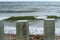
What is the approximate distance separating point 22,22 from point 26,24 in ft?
0.20

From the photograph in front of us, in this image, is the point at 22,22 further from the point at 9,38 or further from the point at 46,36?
the point at 9,38

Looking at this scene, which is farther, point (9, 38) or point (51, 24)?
point (9, 38)

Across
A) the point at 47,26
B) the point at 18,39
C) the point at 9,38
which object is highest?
the point at 47,26

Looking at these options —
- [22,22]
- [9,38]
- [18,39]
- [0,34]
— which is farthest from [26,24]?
[9,38]

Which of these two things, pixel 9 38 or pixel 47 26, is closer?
pixel 47 26

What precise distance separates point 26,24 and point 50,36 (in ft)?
1.15

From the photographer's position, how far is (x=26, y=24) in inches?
93.2

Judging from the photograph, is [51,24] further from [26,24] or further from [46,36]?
[26,24]

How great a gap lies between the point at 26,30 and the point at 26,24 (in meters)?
0.08

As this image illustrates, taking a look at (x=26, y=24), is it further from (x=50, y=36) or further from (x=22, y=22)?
(x=50, y=36)

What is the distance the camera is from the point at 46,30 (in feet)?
7.74

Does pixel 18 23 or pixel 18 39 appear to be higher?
pixel 18 23

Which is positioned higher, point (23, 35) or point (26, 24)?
point (26, 24)

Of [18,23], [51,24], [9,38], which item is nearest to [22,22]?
[18,23]
